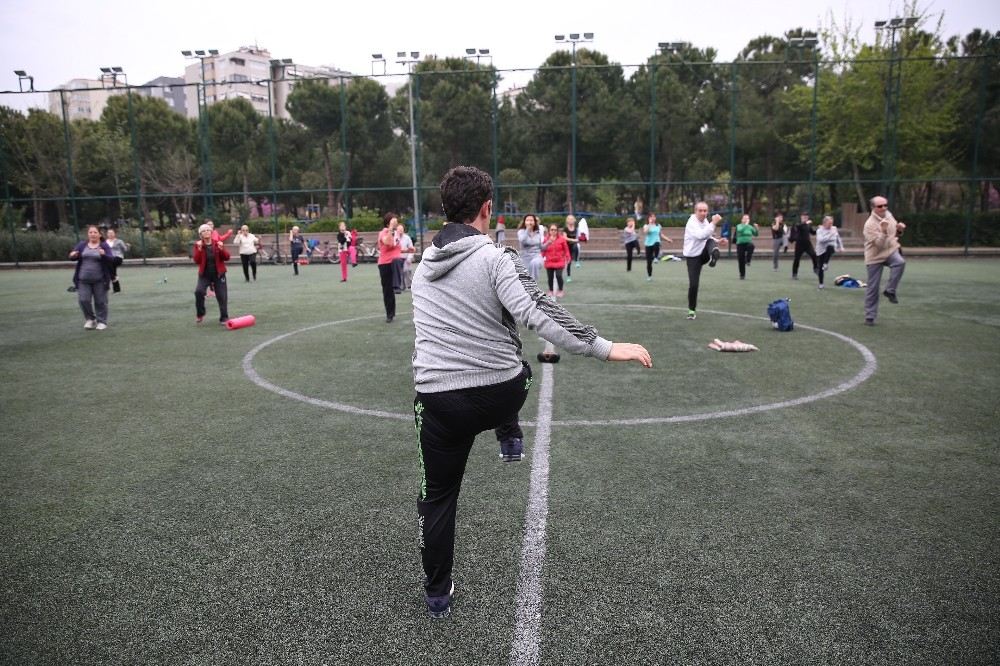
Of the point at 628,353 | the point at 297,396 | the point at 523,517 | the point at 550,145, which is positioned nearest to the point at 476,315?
the point at 628,353

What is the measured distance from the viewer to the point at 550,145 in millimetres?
46375

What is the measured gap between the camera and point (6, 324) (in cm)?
1440

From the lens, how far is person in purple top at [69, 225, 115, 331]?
13.1 m

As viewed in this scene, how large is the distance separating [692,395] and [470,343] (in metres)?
5.05

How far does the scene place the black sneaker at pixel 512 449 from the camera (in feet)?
18.7

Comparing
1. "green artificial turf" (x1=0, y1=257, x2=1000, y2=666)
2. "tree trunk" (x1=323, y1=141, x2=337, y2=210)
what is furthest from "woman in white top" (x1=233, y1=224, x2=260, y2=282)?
"tree trunk" (x1=323, y1=141, x2=337, y2=210)

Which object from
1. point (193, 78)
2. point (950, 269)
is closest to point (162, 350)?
point (950, 269)

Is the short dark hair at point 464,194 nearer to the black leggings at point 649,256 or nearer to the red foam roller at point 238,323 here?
the red foam roller at point 238,323

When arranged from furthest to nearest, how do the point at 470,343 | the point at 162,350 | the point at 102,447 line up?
the point at 162,350
the point at 102,447
the point at 470,343

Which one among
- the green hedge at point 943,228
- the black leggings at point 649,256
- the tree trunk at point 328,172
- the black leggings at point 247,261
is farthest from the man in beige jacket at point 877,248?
the tree trunk at point 328,172

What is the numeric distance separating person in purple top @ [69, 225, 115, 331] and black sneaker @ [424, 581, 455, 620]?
1227 cm

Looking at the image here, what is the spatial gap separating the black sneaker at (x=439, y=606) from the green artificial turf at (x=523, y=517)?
0.05 m

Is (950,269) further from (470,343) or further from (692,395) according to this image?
(470,343)

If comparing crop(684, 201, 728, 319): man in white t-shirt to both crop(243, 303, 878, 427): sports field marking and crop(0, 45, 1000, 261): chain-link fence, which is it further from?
crop(0, 45, 1000, 261): chain-link fence
